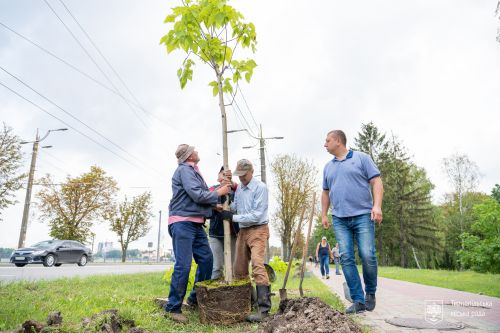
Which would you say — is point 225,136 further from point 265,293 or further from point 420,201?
point 420,201

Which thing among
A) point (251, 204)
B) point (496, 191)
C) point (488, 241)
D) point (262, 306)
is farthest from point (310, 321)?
point (496, 191)

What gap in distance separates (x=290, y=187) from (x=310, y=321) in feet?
99.2

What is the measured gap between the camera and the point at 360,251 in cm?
428

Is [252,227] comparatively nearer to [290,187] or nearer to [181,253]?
[181,253]

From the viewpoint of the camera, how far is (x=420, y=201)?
40.6 metres

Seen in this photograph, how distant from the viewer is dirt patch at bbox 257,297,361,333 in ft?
9.34

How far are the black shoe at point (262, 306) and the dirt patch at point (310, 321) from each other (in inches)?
20.6

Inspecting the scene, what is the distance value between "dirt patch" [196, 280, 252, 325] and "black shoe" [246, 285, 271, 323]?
0.39 ft

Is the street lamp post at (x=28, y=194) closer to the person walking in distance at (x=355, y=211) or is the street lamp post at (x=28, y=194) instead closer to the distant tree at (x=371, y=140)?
the person walking in distance at (x=355, y=211)

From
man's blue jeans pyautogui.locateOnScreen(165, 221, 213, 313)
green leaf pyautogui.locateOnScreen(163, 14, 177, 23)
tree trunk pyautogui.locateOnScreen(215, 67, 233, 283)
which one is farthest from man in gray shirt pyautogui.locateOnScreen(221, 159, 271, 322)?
green leaf pyautogui.locateOnScreen(163, 14, 177, 23)

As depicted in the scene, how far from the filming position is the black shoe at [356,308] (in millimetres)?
4191

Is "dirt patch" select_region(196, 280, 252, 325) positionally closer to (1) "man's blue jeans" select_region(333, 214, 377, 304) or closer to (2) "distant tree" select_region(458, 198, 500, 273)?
(1) "man's blue jeans" select_region(333, 214, 377, 304)

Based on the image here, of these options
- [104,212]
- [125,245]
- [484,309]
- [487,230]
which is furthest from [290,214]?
[484,309]

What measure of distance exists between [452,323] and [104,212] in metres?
37.3
